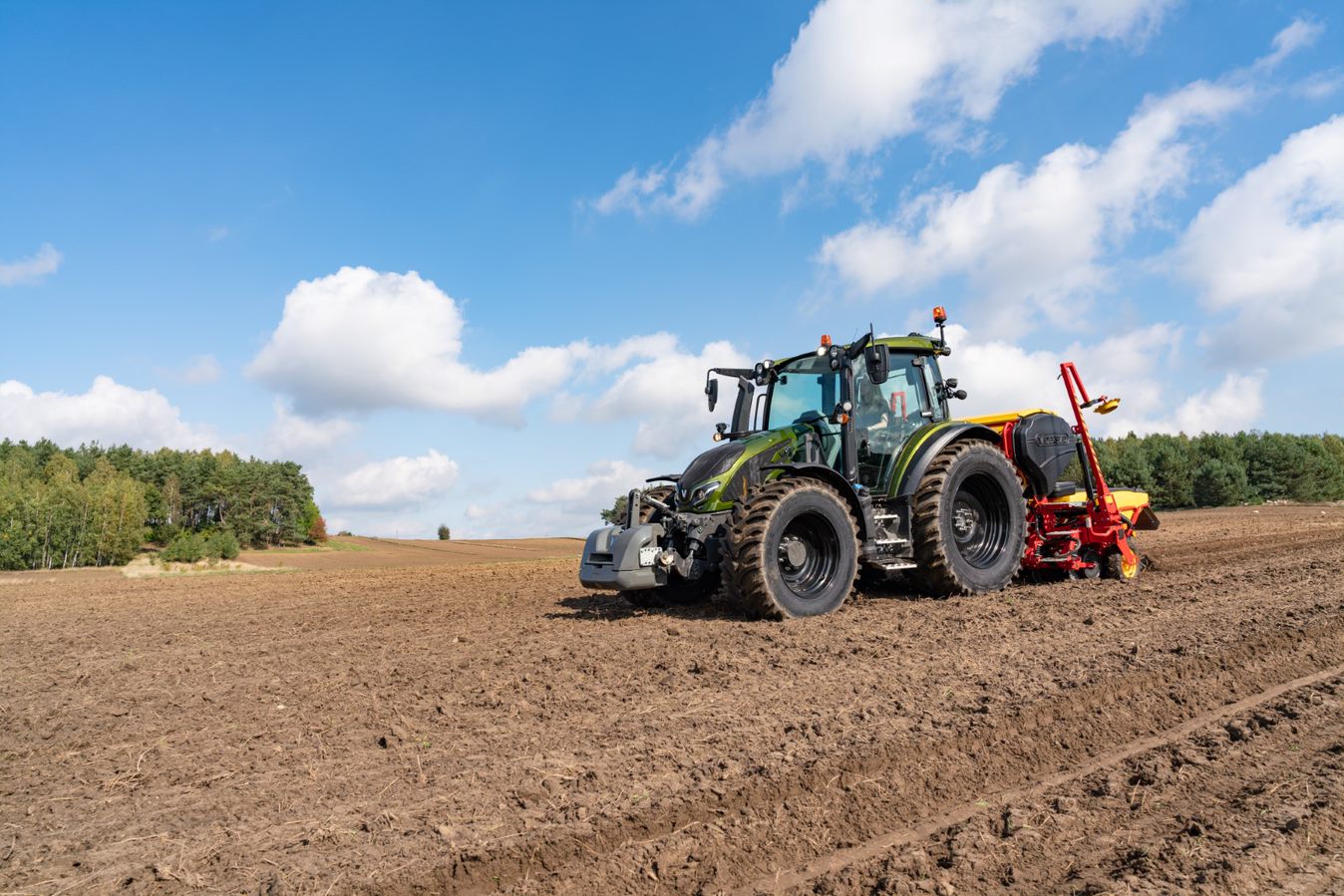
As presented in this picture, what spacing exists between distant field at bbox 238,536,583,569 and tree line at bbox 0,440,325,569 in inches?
165

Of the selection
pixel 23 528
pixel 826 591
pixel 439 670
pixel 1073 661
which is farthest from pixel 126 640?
pixel 23 528

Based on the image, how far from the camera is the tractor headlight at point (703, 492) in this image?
7.52 m

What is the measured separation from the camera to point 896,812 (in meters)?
3.18

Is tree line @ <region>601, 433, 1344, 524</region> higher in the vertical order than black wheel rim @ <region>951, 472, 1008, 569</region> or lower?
higher

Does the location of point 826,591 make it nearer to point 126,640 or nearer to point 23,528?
point 126,640

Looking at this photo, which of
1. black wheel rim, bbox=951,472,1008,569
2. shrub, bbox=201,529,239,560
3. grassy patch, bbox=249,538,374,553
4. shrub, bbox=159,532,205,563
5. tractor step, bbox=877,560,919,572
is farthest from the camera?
grassy patch, bbox=249,538,374,553

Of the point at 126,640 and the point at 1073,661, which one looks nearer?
the point at 1073,661

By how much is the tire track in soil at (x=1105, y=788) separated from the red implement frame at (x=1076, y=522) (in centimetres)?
470

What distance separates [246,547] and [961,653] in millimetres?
51095

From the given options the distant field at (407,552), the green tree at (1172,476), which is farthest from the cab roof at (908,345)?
the green tree at (1172,476)

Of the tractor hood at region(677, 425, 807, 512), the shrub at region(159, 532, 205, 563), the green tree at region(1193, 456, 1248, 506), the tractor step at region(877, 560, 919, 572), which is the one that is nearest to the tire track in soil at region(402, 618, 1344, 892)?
the tractor step at region(877, 560, 919, 572)

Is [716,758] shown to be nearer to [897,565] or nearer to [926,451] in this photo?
[897,565]

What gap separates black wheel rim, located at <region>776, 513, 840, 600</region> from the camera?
24.3 feet

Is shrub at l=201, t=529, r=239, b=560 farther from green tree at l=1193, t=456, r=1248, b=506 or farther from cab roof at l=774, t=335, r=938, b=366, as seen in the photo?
green tree at l=1193, t=456, r=1248, b=506
